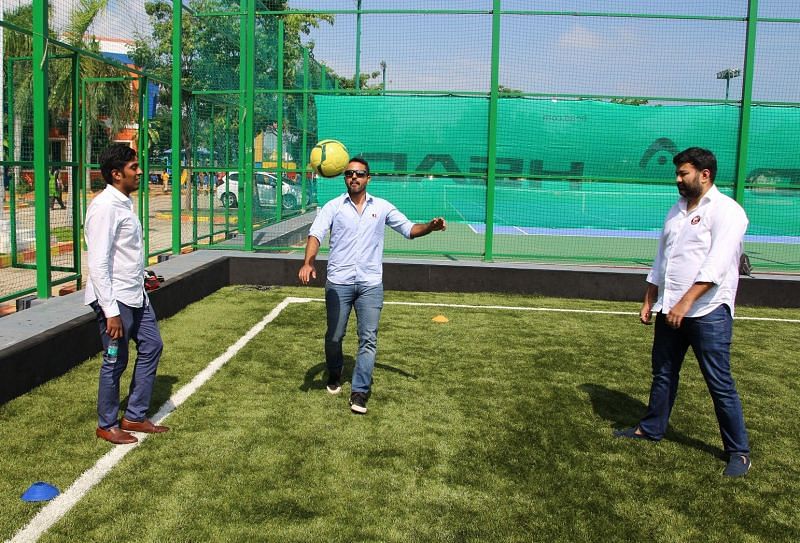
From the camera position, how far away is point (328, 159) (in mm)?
9000

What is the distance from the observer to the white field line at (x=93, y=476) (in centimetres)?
384

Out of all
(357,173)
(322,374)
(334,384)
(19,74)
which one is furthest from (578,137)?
(19,74)

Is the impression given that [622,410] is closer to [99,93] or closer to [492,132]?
[492,132]

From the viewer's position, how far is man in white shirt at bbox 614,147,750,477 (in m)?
4.62

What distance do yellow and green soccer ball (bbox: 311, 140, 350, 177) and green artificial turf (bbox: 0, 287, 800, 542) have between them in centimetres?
222

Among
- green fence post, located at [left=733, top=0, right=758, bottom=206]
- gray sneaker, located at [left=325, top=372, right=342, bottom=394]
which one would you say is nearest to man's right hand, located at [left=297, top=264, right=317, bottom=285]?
gray sneaker, located at [left=325, top=372, right=342, bottom=394]

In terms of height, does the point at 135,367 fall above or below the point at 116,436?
above

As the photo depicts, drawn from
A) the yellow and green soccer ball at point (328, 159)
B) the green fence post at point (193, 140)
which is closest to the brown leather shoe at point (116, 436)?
the yellow and green soccer ball at point (328, 159)

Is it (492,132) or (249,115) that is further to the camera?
(249,115)

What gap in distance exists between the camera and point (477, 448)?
17.0ft

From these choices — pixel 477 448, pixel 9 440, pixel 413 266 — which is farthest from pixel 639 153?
pixel 9 440

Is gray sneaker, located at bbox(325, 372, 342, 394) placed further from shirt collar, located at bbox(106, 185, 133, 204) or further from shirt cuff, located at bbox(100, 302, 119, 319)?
shirt collar, located at bbox(106, 185, 133, 204)

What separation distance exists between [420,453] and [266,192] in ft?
39.5

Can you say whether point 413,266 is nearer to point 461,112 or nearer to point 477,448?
point 461,112
